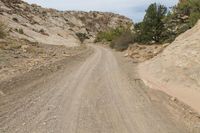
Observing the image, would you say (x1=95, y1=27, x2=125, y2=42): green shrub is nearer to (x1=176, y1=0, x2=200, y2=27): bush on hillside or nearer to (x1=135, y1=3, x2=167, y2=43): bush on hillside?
(x1=135, y1=3, x2=167, y2=43): bush on hillside

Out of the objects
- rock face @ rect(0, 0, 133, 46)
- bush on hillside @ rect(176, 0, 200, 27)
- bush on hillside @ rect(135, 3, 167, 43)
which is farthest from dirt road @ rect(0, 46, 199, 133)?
rock face @ rect(0, 0, 133, 46)

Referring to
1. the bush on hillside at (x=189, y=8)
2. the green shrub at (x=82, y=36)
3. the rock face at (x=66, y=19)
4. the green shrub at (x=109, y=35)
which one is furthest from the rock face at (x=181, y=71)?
the green shrub at (x=82, y=36)

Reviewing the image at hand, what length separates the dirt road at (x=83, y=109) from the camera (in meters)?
10.4

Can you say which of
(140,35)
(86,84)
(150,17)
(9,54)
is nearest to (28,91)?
(86,84)

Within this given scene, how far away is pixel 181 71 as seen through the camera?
59.8 ft

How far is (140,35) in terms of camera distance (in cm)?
4997

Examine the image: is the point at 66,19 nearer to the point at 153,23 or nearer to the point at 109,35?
the point at 109,35

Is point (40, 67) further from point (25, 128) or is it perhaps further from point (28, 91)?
point (25, 128)

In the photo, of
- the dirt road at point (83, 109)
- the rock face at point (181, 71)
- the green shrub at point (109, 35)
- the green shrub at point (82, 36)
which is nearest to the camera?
the dirt road at point (83, 109)

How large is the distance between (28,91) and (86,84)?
12.1ft

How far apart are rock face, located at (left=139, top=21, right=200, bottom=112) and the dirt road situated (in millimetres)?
1340

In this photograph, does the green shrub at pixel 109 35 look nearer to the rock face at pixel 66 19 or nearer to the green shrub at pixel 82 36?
the green shrub at pixel 82 36

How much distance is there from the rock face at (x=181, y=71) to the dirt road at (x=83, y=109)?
1.34m

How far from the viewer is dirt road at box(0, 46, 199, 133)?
1041cm
